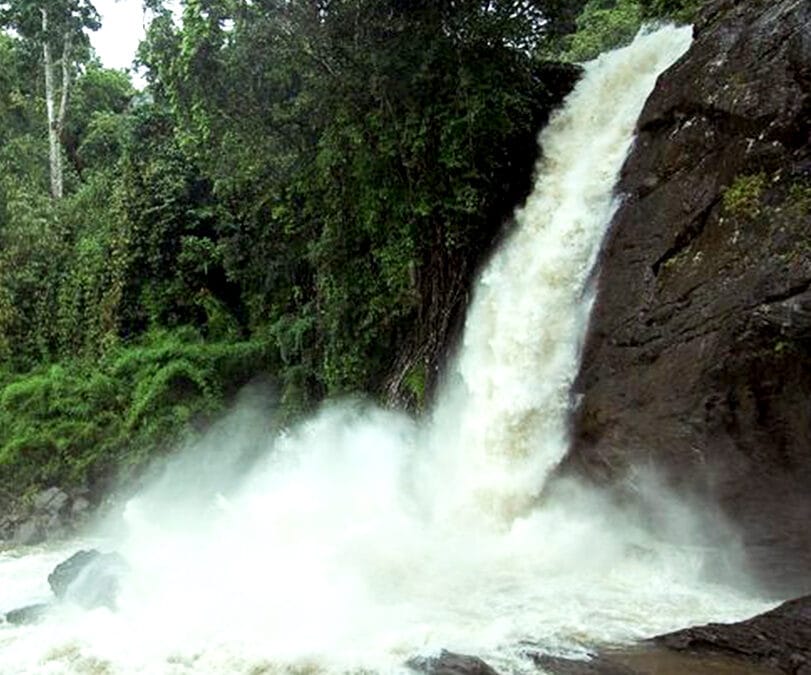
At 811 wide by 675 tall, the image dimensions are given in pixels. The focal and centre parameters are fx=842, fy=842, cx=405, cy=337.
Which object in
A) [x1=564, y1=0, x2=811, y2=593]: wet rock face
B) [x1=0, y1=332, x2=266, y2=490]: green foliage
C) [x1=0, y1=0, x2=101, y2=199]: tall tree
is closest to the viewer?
[x1=564, y1=0, x2=811, y2=593]: wet rock face

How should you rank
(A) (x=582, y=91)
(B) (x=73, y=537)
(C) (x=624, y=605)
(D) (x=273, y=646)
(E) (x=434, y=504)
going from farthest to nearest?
(B) (x=73, y=537) < (A) (x=582, y=91) < (E) (x=434, y=504) < (C) (x=624, y=605) < (D) (x=273, y=646)

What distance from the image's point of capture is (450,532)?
9453 millimetres

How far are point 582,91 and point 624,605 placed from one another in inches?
311

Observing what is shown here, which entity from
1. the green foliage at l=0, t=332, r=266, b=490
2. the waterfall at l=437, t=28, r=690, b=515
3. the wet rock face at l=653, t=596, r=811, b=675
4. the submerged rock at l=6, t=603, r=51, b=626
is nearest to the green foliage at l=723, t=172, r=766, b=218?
the waterfall at l=437, t=28, r=690, b=515

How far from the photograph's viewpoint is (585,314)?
9273mm

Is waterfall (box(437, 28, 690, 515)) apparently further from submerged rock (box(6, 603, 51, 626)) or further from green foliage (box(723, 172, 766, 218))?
submerged rock (box(6, 603, 51, 626))

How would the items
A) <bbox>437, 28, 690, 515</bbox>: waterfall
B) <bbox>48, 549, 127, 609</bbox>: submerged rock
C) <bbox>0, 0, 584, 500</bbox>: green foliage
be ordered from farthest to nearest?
<bbox>0, 0, 584, 500</bbox>: green foliage, <bbox>437, 28, 690, 515</bbox>: waterfall, <bbox>48, 549, 127, 609</bbox>: submerged rock

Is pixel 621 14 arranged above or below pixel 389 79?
above

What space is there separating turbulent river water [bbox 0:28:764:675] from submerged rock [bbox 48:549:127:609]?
16 cm

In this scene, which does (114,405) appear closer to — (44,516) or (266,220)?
(44,516)

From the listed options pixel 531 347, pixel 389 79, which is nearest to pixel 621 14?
pixel 389 79

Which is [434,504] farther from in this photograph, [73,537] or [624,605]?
[73,537]

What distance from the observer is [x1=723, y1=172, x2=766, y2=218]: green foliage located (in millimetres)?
7785

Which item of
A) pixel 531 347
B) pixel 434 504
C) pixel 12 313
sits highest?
pixel 12 313
